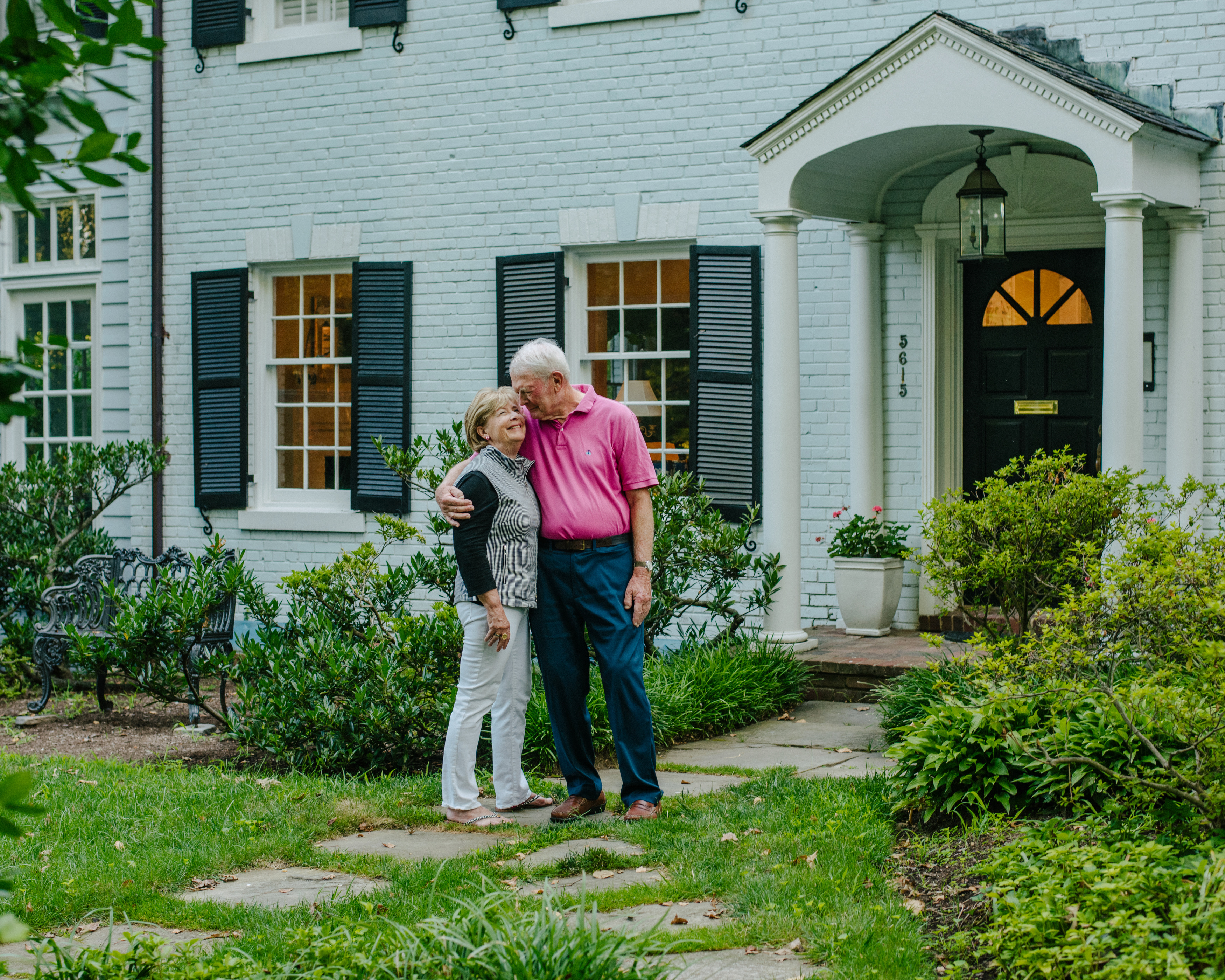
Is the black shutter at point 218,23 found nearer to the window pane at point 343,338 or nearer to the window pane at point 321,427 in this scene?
the window pane at point 343,338

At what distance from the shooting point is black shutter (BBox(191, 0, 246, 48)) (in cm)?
1116

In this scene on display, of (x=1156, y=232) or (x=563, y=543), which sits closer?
(x=563, y=543)

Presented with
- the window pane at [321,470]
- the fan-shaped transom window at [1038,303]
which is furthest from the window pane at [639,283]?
the window pane at [321,470]

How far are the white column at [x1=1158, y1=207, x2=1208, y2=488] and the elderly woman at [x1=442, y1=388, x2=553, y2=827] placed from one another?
4461 millimetres

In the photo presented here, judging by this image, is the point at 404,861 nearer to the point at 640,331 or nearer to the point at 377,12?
the point at 640,331

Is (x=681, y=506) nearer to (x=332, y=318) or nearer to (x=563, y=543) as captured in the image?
(x=563, y=543)

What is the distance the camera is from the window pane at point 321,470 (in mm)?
11211

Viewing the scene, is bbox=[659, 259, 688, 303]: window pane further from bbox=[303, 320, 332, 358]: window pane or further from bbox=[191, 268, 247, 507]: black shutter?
bbox=[191, 268, 247, 507]: black shutter

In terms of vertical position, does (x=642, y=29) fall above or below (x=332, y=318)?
above

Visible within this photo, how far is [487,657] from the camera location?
5.31 m

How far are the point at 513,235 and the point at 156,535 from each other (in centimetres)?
415

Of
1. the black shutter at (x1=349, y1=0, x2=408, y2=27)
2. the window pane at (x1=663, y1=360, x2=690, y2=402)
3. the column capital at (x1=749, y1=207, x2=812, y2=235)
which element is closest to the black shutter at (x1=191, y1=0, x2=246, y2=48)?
the black shutter at (x1=349, y1=0, x2=408, y2=27)

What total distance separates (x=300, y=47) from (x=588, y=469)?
23.0 feet

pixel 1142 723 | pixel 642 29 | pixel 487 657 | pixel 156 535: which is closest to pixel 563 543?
pixel 487 657
